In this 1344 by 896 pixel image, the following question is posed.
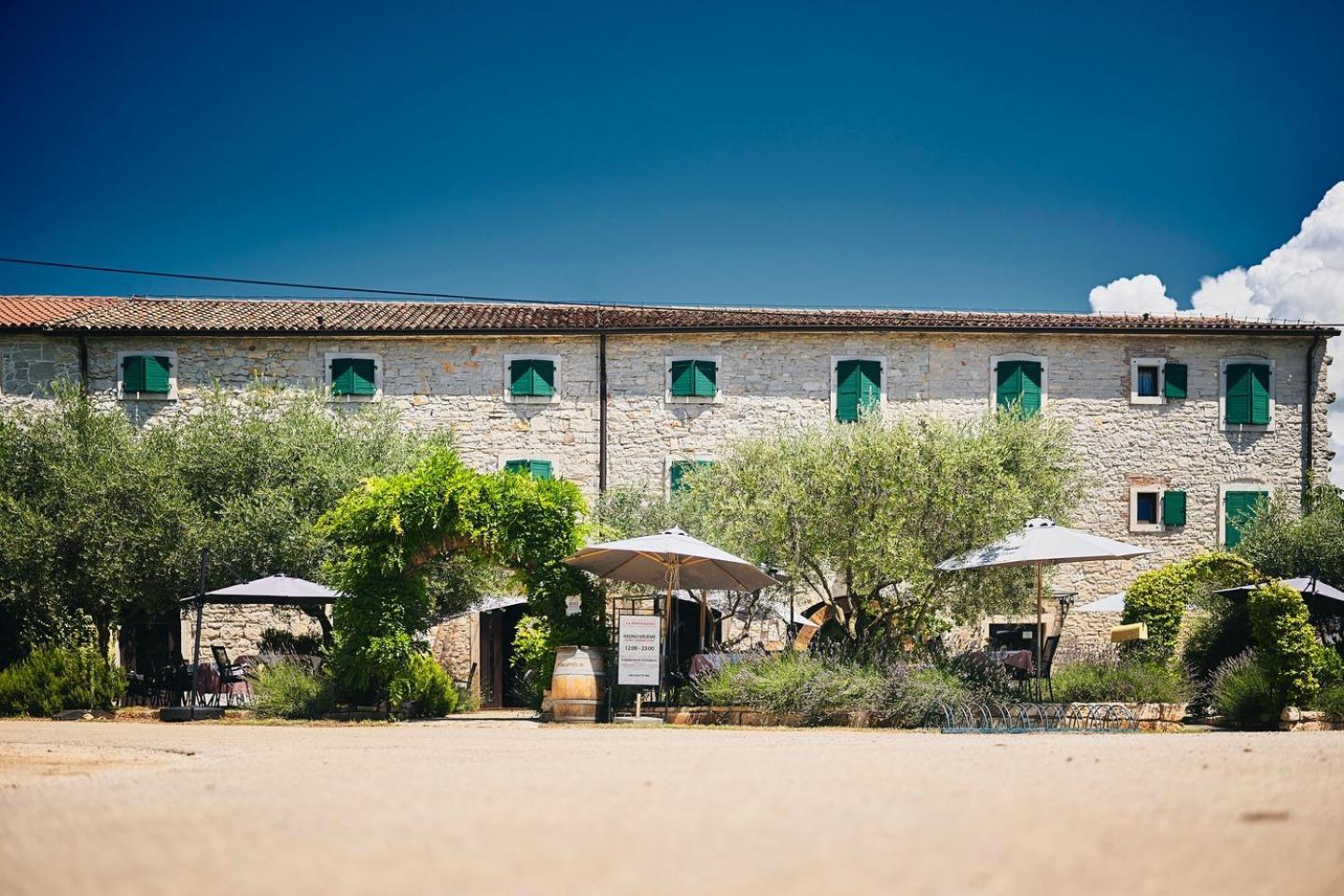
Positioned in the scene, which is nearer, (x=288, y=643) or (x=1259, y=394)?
(x=288, y=643)

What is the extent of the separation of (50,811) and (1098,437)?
24.3 m

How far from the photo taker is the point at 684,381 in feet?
88.4

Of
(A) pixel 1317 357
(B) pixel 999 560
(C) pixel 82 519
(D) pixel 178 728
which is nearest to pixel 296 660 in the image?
(D) pixel 178 728

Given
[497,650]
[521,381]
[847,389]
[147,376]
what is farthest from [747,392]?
[147,376]

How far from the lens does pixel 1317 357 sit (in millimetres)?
Result: 27453

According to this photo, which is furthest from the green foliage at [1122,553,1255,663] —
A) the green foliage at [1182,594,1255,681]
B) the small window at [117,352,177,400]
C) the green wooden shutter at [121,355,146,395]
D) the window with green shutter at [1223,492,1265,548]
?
the green wooden shutter at [121,355,146,395]

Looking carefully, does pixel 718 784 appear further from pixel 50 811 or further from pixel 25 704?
pixel 25 704

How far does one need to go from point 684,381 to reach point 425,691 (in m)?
12.3

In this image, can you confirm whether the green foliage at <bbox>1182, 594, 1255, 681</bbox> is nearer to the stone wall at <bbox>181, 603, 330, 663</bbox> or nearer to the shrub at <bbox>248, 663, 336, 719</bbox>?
the shrub at <bbox>248, 663, 336, 719</bbox>

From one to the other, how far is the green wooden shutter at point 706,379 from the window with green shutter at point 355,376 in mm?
7010

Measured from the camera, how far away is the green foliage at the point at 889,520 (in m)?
15.5

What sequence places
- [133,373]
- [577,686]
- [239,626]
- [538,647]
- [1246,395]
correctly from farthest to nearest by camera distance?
[1246,395], [133,373], [239,626], [538,647], [577,686]

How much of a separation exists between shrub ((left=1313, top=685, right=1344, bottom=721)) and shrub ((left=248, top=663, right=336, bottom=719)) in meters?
11.6

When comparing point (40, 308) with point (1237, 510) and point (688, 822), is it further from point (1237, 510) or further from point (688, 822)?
point (688, 822)
